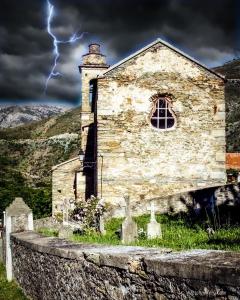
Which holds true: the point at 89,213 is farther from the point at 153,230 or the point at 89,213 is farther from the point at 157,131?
the point at 157,131

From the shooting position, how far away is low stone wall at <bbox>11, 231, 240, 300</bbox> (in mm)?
3453

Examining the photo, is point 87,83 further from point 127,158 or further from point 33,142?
point 33,142

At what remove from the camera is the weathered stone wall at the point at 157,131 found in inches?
756

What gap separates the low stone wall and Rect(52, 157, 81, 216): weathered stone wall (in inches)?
711

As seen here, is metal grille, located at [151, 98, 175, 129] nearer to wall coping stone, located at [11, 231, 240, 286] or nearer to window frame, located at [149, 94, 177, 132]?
window frame, located at [149, 94, 177, 132]

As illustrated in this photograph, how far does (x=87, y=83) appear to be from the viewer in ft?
91.6

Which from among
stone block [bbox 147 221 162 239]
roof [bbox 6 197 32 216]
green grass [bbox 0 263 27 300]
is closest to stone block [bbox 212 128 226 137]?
roof [bbox 6 197 32 216]

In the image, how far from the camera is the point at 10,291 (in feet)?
35.6

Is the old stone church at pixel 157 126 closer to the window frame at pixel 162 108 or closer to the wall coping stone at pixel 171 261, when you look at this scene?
the window frame at pixel 162 108

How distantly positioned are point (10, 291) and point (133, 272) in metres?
7.22

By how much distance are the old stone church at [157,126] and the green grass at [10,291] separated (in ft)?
23.9

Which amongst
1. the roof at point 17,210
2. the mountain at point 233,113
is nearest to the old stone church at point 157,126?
the roof at point 17,210

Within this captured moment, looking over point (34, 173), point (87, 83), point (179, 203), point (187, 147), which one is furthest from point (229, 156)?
point (34, 173)

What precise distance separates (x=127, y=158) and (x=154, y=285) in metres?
15.0
